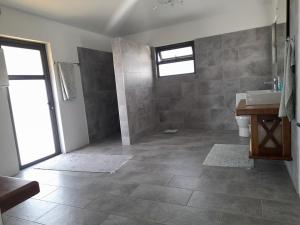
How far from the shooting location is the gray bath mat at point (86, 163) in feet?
10.6

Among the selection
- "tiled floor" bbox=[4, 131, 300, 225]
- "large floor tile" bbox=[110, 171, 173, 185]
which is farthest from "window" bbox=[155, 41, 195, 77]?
"large floor tile" bbox=[110, 171, 173, 185]

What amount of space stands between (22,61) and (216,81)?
3.79 metres

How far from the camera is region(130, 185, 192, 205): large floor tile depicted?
7.25 feet

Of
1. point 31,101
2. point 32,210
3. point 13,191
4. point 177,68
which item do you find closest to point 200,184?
point 32,210

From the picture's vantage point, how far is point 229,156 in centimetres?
324

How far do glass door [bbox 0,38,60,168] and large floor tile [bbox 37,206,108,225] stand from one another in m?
1.79

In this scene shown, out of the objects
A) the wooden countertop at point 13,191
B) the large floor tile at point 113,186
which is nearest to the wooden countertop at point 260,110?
the large floor tile at point 113,186

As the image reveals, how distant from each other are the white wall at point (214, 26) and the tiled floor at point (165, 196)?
111 inches

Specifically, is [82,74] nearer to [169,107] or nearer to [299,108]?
[169,107]

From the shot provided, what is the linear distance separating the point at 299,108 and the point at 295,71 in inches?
14.2

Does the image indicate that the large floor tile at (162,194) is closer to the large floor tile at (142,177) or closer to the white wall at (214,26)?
the large floor tile at (142,177)

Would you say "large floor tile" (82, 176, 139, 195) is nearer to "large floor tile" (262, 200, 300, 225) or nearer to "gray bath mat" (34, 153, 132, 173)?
"gray bath mat" (34, 153, 132, 173)

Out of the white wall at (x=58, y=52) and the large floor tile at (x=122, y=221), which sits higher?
the white wall at (x=58, y=52)

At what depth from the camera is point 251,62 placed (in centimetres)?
448
